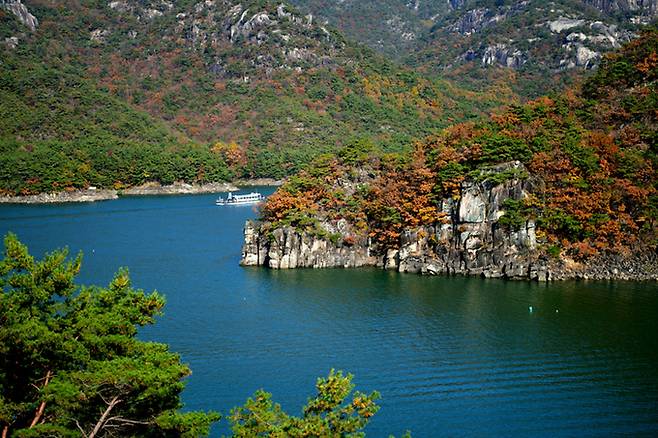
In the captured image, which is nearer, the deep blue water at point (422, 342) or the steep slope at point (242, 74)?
the deep blue water at point (422, 342)

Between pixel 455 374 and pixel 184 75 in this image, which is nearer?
pixel 455 374

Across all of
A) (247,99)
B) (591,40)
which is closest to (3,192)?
(247,99)

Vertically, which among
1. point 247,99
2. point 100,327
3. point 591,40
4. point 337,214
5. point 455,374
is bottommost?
point 455,374

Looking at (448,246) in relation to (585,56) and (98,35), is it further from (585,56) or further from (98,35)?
(98,35)

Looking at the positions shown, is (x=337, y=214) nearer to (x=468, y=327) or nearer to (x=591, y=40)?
(x=468, y=327)

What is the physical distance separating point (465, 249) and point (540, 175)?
7911mm

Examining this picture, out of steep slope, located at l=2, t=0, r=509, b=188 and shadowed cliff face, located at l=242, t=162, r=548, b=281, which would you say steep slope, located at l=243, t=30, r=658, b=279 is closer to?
shadowed cliff face, located at l=242, t=162, r=548, b=281

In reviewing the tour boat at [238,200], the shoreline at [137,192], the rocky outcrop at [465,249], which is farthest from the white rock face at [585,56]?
the rocky outcrop at [465,249]

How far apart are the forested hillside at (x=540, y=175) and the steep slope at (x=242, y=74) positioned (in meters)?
75.0

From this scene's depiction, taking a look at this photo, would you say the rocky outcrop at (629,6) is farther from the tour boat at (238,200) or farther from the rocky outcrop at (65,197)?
the rocky outcrop at (65,197)

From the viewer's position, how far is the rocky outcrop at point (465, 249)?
163 ft

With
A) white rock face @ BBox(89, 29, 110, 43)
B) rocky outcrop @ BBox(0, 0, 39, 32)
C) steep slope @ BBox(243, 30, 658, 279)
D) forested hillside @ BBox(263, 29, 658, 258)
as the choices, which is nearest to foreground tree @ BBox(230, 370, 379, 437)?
steep slope @ BBox(243, 30, 658, 279)

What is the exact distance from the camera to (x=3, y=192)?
342 ft

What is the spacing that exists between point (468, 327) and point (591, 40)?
155m
